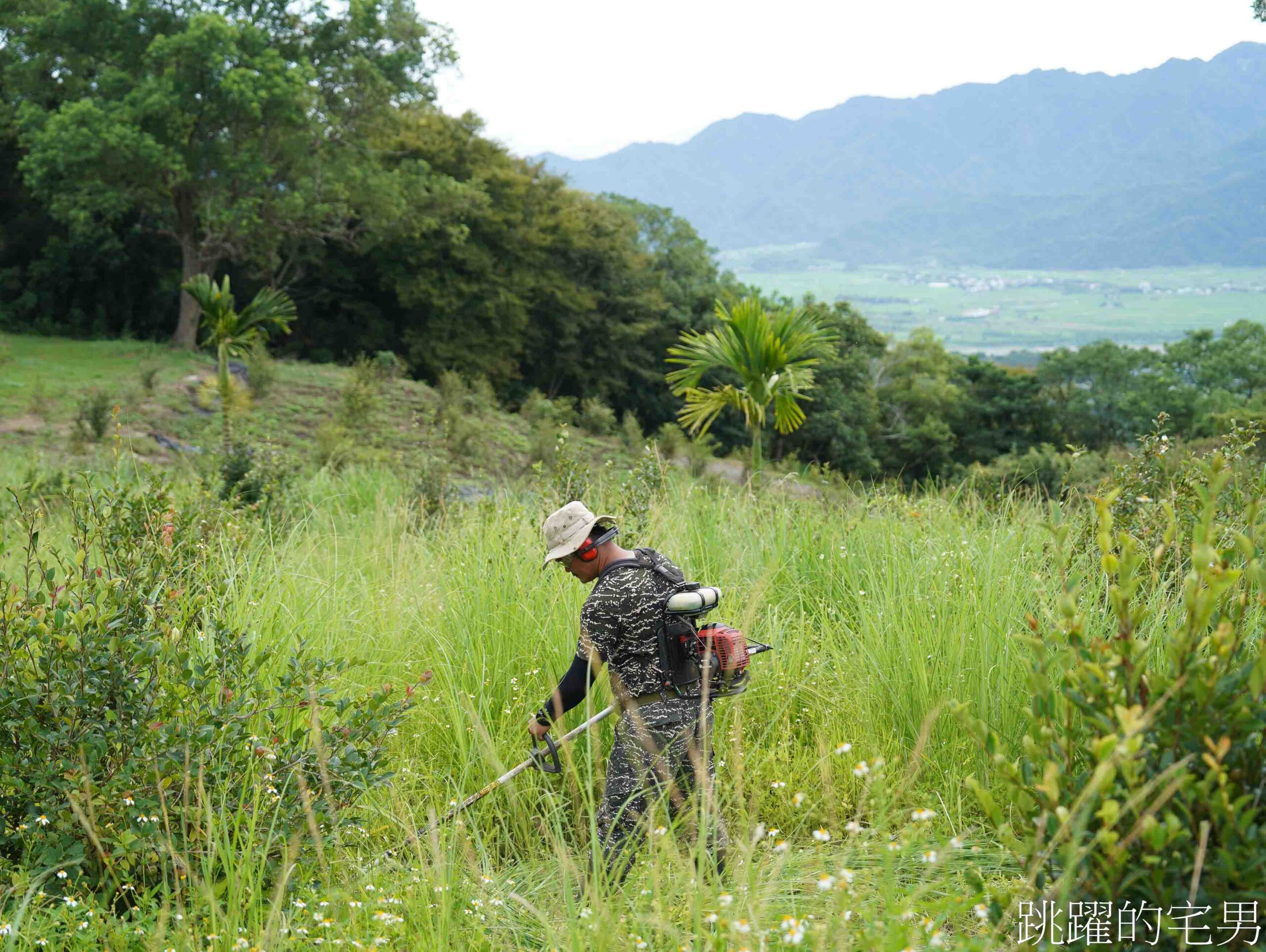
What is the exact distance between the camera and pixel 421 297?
32.5 meters

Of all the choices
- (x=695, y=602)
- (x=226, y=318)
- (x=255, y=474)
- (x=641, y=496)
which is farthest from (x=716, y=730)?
(x=226, y=318)

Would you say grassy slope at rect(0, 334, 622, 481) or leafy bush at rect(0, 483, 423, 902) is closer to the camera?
leafy bush at rect(0, 483, 423, 902)

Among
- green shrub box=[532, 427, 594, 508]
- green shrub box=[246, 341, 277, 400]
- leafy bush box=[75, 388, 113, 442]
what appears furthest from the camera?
green shrub box=[246, 341, 277, 400]

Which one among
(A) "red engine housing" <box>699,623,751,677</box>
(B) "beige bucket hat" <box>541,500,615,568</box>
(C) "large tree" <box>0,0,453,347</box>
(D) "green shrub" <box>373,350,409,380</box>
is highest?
(C) "large tree" <box>0,0,453,347</box>

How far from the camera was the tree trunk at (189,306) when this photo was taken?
25.3m

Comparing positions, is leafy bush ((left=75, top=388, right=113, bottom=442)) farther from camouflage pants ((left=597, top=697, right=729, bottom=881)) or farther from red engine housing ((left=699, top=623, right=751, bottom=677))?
red engine housing ((left=699, top=623, right=751, bottom=677))

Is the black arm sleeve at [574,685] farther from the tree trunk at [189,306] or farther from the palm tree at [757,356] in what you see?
the tree trunk at [189,306]

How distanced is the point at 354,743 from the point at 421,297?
30361 mm

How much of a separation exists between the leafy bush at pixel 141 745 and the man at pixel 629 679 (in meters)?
0.68

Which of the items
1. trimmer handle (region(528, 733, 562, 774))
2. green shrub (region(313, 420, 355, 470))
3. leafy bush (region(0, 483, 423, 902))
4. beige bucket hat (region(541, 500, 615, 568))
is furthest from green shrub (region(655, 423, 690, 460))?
leafy bush (region(0, 483, 423, 902))

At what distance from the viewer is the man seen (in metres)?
3.55

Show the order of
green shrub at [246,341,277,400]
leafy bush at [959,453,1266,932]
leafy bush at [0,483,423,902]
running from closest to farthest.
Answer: leafy bush at [959,453,1266,932] → leafy bush at [0,483,423,902] → green shrub at [246,341,277,400]

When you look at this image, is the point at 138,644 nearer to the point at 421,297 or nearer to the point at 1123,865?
the point at 1123,865

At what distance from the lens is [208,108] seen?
2256 cm
